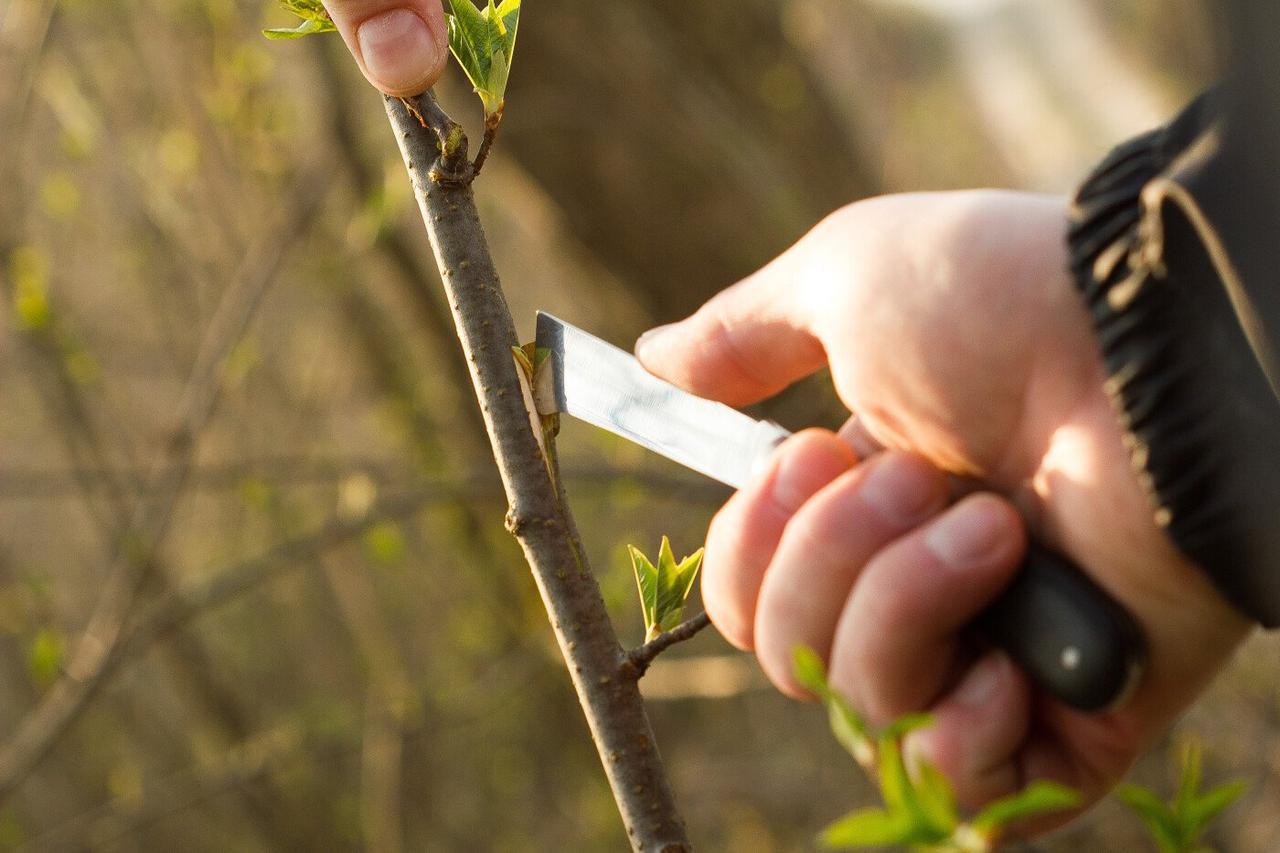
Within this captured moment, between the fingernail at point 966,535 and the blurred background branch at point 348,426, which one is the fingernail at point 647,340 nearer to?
the fingernail at point 966,535

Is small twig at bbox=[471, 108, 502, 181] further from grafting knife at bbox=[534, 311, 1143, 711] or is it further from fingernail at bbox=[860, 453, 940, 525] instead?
fingernail at bbox=[860, 453, 940, 525]

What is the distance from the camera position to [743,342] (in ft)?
3.80

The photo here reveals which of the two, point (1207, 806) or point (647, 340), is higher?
point (647, 340)

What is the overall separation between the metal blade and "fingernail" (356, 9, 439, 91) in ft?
0.94

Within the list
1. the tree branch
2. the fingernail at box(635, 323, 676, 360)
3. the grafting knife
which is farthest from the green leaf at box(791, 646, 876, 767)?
the fingernail at box(635, 323, 676, 360)

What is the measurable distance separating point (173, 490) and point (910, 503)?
6.37 feet

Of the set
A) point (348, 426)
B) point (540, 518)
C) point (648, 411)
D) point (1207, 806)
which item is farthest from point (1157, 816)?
point (348, 426)

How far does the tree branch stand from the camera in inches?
30.7

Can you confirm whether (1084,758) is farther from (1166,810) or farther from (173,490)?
(173,490)

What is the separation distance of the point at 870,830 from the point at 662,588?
1.15 ft

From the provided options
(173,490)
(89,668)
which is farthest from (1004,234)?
(89,668)

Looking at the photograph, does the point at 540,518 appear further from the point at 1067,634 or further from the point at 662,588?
the point at 1067,634

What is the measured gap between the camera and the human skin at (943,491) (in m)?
0.91

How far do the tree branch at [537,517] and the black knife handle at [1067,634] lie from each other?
32 cm
